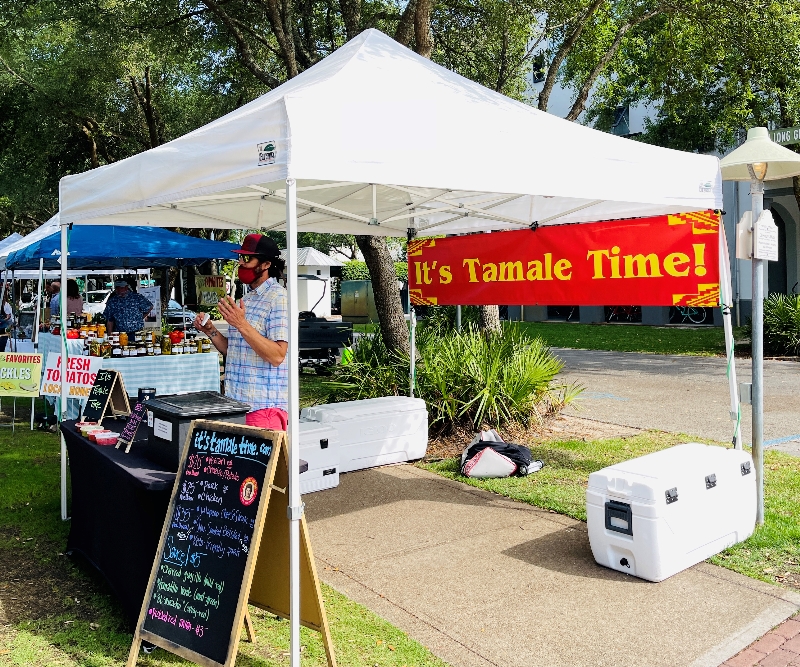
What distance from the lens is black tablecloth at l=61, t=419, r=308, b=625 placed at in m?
3.82

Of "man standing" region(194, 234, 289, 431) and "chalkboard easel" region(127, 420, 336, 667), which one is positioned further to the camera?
"man standing" region(194, 234, 289, 431)

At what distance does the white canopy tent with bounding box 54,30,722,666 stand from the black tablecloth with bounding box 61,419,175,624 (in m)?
0.86

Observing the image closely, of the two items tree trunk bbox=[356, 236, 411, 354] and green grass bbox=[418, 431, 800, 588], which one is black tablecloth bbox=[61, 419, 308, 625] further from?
tree trunk bbox=[356, 236, 411, 354]

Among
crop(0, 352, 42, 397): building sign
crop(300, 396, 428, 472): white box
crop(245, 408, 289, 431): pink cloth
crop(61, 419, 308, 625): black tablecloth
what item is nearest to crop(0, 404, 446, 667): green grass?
crop(61, 419, 308, 625): black tablecloth

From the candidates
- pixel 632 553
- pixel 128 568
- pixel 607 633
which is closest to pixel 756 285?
pixel 632 553

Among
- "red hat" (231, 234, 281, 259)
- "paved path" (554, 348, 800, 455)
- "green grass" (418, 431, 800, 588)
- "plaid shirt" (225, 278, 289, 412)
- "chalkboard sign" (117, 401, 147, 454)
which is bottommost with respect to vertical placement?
"green grass" (418, 431, 800, 588)

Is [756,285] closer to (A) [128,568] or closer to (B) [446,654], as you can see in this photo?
(B) [446,654]

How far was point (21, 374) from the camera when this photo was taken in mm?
8977

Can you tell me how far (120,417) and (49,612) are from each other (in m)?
1.48

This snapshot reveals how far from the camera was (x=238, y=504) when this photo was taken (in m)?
3.45

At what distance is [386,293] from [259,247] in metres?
6.03

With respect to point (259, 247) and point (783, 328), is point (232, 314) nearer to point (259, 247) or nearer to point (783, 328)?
point (259, 247)

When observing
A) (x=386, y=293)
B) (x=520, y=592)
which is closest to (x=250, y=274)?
(x=520, y=592)

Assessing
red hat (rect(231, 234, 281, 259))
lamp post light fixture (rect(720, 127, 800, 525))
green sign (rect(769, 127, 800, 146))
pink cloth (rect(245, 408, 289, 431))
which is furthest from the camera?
green sign (rect(769, 127, 800, 146))
